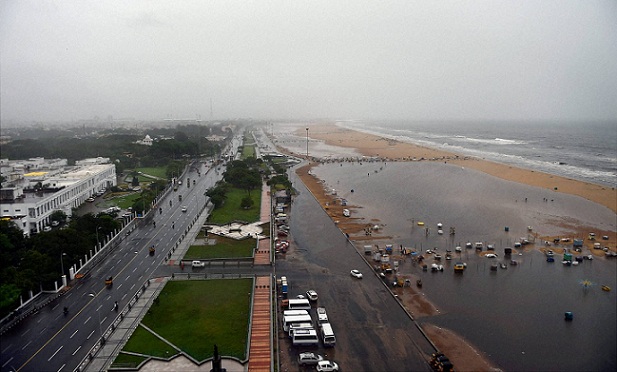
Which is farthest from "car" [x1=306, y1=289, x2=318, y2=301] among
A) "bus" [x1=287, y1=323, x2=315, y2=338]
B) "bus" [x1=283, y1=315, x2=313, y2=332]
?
"bus" [x1=287, y1=323, x2=315, y2=338]

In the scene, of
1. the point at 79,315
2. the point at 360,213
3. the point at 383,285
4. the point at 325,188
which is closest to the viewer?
the point at 79,315

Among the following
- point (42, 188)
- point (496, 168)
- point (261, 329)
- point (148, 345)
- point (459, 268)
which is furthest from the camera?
point (496, 168)

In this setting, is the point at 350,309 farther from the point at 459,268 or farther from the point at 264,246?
the point at 264,246

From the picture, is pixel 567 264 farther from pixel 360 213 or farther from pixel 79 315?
pixel 79 315

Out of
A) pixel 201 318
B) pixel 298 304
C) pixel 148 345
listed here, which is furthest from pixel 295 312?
pixel 148 345

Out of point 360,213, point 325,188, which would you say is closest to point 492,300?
point 360,213
